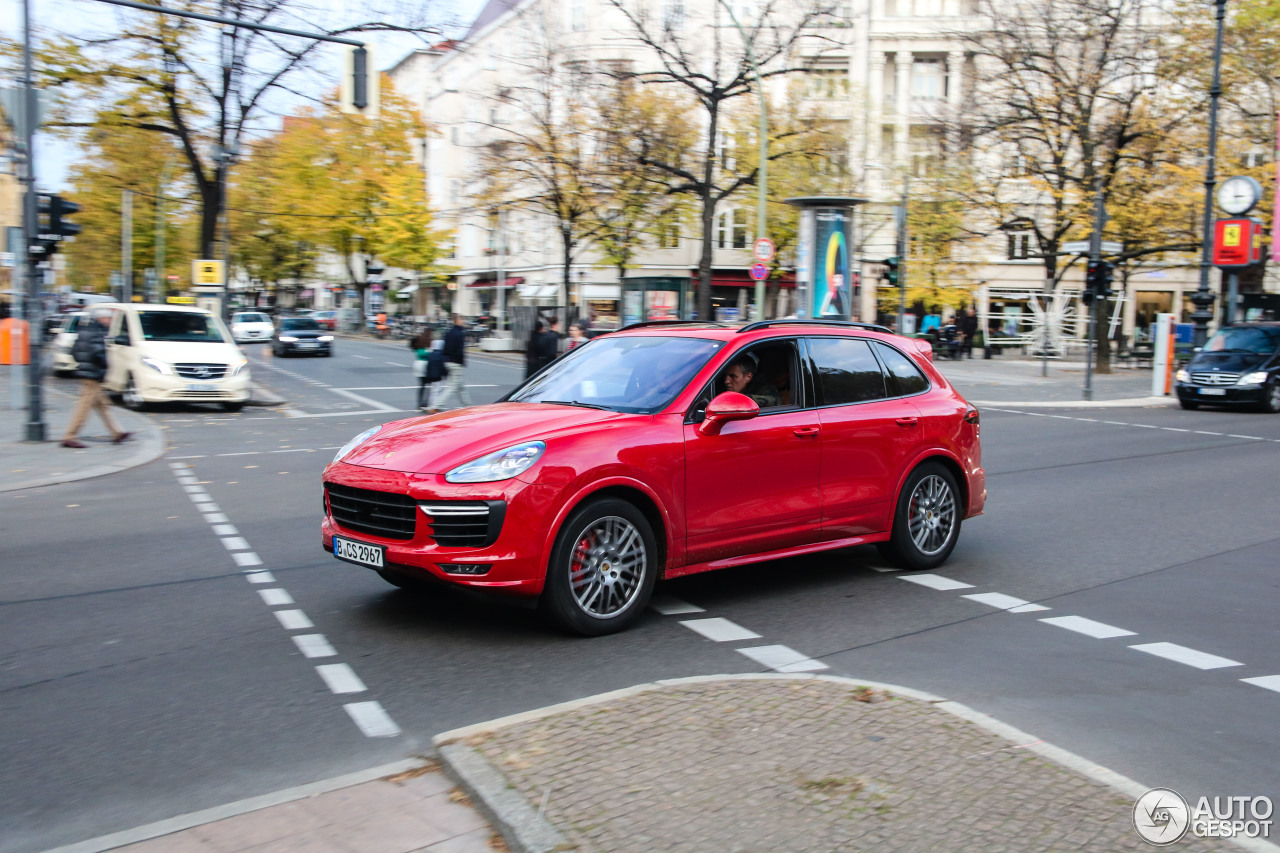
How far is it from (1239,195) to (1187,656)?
84.4ft

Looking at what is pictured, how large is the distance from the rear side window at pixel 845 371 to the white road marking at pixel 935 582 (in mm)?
1234

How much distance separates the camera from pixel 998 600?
23.1ft

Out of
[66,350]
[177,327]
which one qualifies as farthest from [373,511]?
[66,350]

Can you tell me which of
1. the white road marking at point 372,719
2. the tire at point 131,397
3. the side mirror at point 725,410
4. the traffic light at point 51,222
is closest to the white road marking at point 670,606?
the side mirror at point 725,410

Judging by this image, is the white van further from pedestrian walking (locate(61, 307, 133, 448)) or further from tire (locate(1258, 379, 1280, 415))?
tire (locate(1258, 379, 1280, 415))

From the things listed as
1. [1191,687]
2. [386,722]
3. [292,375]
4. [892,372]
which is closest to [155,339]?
[292,375]

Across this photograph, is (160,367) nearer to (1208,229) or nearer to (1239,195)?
(1208,229)

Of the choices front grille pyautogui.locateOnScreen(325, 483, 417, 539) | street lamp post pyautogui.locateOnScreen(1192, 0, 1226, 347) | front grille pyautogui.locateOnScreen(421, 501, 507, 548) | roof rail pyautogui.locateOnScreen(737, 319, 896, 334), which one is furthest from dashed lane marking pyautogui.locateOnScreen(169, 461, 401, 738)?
street lamp post pyautogui.locateOnScreen(1192, 0, 1226, 347)

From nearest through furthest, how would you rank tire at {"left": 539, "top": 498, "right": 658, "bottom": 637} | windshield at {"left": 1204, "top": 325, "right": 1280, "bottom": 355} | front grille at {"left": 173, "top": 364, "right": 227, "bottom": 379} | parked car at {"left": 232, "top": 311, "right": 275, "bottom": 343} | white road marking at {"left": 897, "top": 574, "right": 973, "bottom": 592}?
1. tire at {"left": 539, "top": 498, "right": 658, "bottom": 637}
2. white road marking at {"left": 897, "top": 574, "right": 973, "bottom": 592}
3. front grille at {"left": 173, "top": 364, "right": 227, "bottom": 379}
4. windshield at {"left": 1204, "top": 325, "right": 1280, "bottom": 355}
5. parked car at {"left": 232, "top": 311, "right": 275, "bottom": 343}

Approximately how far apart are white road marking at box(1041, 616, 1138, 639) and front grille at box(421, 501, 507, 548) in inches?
130

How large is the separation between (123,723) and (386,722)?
1081 mm

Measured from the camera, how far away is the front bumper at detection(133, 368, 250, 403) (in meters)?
19.3

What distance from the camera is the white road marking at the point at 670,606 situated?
6.56 metres

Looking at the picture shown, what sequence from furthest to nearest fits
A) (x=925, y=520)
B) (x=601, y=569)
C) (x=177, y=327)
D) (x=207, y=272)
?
(x=207, y=272)
(x=177, y=327)
(x=925, y=520)
(x=601, y=569)
